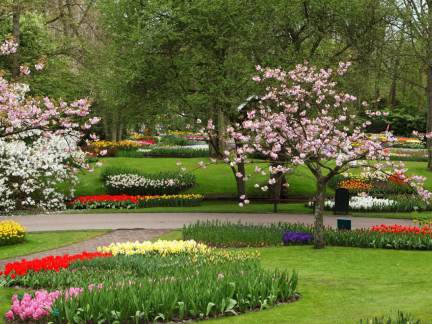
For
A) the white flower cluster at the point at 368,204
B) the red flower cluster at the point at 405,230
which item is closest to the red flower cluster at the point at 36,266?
the red flower cluster at the point at 405,230

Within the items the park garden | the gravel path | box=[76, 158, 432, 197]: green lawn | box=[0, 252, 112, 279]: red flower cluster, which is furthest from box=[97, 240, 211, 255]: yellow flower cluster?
box=[76, 158, 432, 197]: green lawn

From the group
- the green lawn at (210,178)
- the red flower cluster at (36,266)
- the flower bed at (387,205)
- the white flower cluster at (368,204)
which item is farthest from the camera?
the green lawn at (210,178)

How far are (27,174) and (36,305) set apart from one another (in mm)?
19974

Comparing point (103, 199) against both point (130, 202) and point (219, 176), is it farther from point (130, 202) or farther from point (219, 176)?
point (219, 176)

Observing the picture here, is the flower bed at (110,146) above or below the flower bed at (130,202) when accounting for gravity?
above

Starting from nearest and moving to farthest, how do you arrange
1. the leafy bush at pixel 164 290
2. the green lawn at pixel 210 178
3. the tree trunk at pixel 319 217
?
the leafy bush at pixel 164 290, the tree trunk at pixel 319 217, the green lawn at pixel 210 178

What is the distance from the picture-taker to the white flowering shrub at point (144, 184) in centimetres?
3241

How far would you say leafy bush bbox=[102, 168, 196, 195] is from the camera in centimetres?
3241

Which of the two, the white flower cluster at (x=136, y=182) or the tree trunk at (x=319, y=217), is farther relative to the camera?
the white flower cluster at (x=136, y=182)

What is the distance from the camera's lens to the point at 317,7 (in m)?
26.8

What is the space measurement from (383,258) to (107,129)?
39.3m

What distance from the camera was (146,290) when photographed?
32.5 feet

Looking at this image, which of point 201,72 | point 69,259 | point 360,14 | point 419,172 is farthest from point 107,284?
point 419,172

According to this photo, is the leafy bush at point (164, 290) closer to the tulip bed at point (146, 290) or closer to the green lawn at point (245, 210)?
the tulip bed at point (146, 290)
